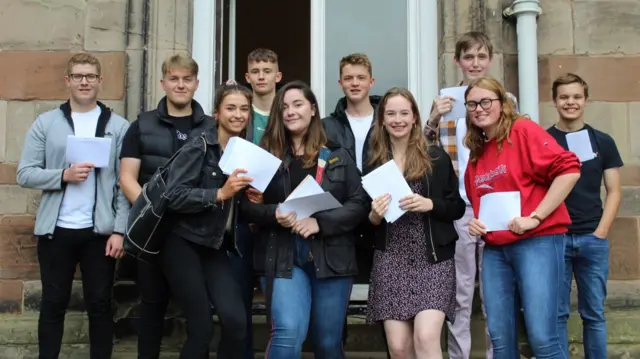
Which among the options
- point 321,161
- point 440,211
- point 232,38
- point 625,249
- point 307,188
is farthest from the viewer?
point 232,38

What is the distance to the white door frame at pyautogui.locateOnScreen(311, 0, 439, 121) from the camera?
5.05m

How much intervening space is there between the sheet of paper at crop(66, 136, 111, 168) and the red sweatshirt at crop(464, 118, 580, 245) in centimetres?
222

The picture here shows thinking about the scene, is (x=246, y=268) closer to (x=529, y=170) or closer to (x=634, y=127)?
(x=529, y=170)

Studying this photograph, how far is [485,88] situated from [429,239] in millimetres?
827

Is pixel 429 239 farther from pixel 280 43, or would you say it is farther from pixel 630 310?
pixel 280 43

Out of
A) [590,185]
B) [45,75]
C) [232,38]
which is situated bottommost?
[590,185]

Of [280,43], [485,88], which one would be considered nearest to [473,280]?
[485,88]

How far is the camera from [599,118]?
4.79 meters

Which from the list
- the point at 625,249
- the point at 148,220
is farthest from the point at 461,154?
the point at 148,220

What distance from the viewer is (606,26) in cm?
487

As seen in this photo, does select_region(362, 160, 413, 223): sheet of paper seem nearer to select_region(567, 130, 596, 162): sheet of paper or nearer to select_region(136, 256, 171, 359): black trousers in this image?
select_region(136, 256, 171, 359): black trousers

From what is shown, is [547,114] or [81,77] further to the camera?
[547,114]

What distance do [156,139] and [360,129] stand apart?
1.26 metres

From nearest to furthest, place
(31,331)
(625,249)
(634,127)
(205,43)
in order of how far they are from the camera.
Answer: (31,331) < (625,249) < (634,127) < (205,43)
